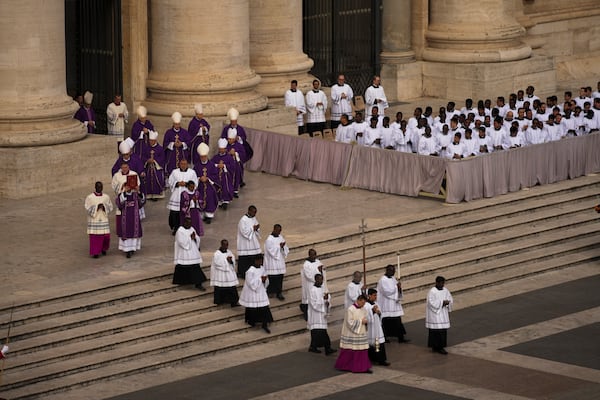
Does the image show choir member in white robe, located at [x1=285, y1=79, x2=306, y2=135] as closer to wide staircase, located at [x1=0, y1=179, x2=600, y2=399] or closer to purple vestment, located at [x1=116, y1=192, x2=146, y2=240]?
wide staircase, located at [x1=0, y1=179, x2=600, y2=399]

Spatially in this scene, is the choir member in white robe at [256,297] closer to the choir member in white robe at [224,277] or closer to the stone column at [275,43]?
the choir member in white robe at [224,277]

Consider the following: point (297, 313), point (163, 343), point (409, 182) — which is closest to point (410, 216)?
point (409, 182)

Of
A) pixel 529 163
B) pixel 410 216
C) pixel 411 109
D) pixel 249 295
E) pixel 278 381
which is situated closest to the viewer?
pixel 278 381

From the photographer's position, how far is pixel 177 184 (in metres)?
34.0

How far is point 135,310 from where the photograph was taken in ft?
100

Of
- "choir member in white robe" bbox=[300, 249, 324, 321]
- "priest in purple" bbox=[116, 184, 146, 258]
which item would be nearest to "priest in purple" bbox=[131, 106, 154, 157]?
"priest in purple" bbox=[116, 184, 146, 258]

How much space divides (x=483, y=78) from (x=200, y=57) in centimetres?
907

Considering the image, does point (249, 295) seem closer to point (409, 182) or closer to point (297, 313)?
point (297, 313)

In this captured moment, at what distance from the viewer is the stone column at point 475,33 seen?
1842 inches

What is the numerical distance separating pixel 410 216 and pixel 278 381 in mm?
7860

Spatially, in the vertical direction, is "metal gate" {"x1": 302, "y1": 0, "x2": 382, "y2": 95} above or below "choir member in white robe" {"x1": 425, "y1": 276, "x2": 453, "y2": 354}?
above

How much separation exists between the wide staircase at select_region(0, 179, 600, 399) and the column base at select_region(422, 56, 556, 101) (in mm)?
8377

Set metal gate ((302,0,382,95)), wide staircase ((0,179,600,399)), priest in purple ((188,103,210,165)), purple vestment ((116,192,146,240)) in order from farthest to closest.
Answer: metal gate ((302,0,382,95))
priest in purple ((188,103,210,165))
purple vestment ((116,192,146,240))
wide staircase ((0,179,600,399))

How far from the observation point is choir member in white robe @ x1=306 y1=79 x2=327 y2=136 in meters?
41.8
